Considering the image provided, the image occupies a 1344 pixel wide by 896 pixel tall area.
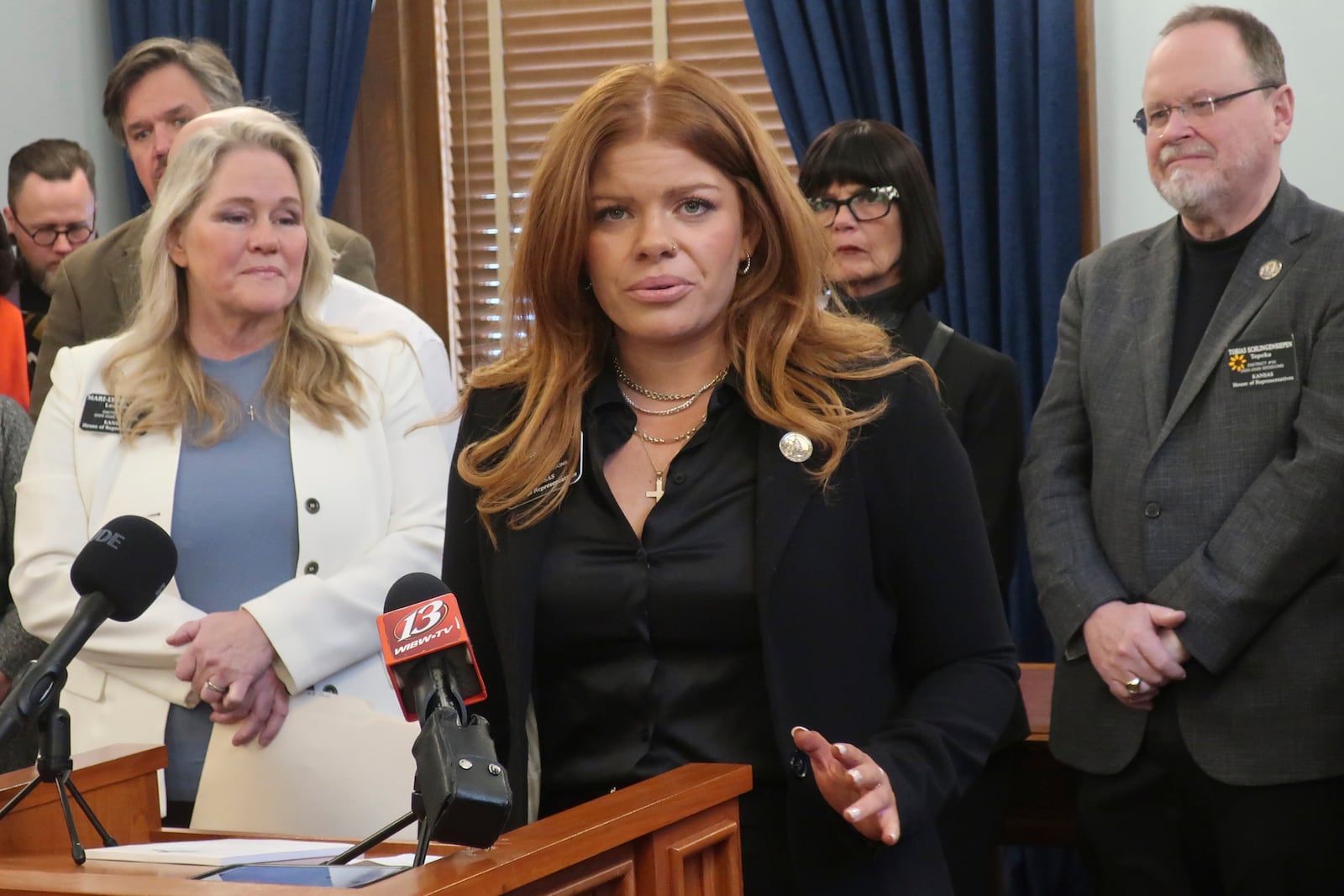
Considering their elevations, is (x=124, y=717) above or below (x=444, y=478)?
below

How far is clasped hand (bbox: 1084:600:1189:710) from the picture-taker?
2658 millimetres

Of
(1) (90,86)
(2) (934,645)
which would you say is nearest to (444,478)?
(2) (934,645)

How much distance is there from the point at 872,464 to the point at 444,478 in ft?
3.73

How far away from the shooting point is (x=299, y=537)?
8.79 feet

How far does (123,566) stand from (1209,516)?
1.85 metres

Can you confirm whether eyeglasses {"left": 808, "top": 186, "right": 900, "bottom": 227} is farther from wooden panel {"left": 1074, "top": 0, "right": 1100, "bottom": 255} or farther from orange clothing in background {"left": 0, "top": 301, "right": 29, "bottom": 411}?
orange clothing in background {"left": 0, "top": 301, "right": 29, "bottom": 411}

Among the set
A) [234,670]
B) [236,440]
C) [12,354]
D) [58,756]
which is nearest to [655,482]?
[58,756]

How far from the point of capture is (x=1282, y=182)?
9.37 ft

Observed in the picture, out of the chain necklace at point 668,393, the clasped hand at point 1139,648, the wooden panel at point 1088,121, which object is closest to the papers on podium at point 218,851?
the chain necklace at point 668,393

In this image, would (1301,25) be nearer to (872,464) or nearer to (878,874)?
(872,464)

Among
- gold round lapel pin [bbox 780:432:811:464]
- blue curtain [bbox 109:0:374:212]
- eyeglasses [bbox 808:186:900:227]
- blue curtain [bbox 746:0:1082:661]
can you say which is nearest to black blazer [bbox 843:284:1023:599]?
eyeglasses [bbox 808:186:900:227]

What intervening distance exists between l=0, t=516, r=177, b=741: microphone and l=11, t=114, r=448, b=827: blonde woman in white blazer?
86 centimetres

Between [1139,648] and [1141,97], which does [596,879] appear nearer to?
[1139,648]

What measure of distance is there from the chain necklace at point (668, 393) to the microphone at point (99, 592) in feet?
2.08
